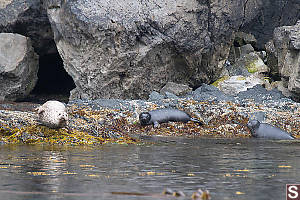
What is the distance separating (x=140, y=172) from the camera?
19.8 feet

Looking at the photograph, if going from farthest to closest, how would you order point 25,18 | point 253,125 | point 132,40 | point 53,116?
point 25,18, point 132,40, point 253,125, point 53,116

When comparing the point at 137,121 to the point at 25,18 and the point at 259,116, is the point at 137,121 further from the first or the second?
the point at 25,18

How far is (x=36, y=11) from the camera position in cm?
2216

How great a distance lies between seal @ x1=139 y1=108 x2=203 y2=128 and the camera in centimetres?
1477

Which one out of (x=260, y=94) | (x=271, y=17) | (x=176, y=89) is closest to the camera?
(x=260, y=94)

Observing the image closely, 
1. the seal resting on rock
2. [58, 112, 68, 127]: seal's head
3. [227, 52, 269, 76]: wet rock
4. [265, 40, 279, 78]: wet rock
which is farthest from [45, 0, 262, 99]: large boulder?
[58, 112, 68, 127]: seal's head

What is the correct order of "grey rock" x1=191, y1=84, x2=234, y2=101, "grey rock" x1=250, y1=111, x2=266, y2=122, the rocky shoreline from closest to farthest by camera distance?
the rocky shoreline, "grey rock" x1=250, y1=111, x2=266, y2=122, "grey rock" x1=191, y1=84, x2=234, y2=101

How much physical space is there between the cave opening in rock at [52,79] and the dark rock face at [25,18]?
3341 mm

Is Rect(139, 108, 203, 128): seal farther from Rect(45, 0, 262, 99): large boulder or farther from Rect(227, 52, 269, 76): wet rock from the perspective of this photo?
Rect(227, 52, 269, 76): wet rock

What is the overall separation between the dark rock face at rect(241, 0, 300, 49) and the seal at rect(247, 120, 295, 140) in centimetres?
1233

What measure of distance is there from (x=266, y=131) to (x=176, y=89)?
23.4ft

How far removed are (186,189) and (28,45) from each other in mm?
17984

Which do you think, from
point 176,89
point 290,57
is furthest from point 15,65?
point 290,57

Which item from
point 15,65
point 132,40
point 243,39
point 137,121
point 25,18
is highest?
point 25,18
